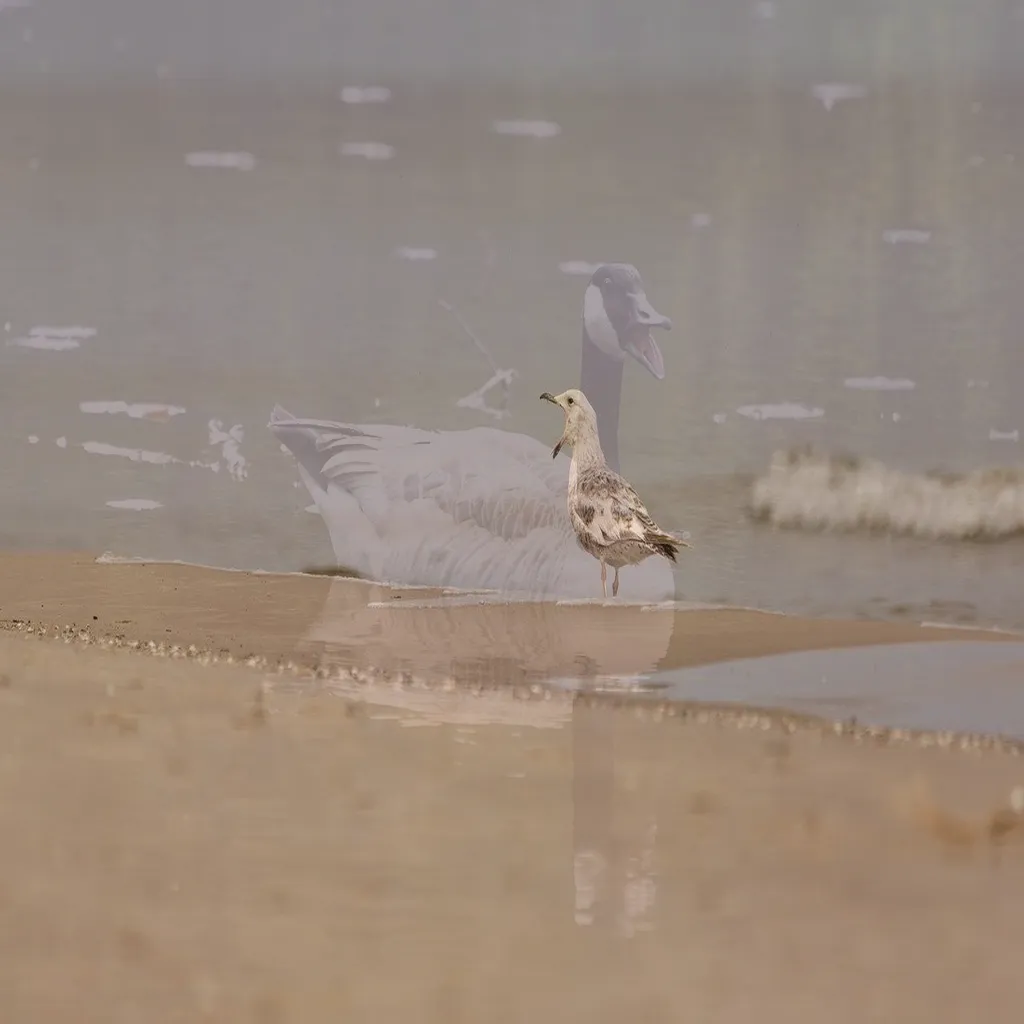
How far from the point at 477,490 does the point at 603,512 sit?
481 mm

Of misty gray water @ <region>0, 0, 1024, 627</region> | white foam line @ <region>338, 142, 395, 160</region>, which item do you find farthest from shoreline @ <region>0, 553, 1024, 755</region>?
white foam line @ <region>338, 142, 395, 160</region>

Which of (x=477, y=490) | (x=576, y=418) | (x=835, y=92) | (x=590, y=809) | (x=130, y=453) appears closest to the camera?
(x=590, y=809)

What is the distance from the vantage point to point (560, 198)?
504 centimetres

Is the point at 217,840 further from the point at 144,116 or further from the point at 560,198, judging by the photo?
the point at 144,116

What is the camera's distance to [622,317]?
486 centimetres

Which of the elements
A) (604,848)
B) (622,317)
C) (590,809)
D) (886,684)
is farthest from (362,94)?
(604,848)

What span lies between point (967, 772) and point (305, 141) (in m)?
3.25

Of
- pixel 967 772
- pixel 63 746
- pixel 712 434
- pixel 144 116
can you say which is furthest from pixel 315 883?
pixel 144 116

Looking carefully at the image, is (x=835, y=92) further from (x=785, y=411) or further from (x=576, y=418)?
(x=576, y=418)

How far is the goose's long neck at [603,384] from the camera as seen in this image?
4871mm

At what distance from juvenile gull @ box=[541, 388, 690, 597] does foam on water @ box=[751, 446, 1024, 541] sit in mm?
823

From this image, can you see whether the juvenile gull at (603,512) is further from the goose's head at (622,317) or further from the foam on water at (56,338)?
the foam on water at (56,338)

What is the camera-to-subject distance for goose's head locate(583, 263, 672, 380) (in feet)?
15.9

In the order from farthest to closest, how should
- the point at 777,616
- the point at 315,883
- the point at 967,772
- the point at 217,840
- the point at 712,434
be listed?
the point at 712,434 → the point at 777,616 → the point at 967,772 → the point at 217,840 → the point at 315,883
